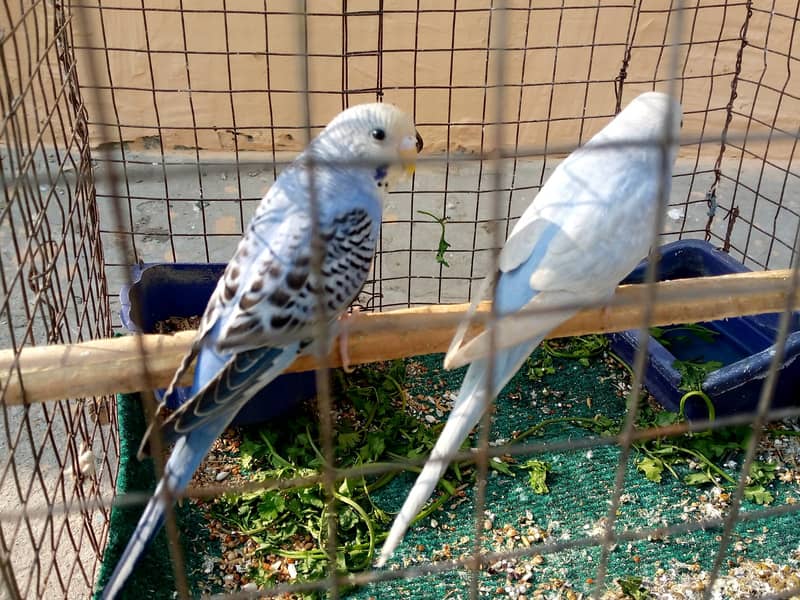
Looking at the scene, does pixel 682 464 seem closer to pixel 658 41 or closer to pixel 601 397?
pixel 601 397

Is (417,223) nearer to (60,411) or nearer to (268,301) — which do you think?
(60,411)

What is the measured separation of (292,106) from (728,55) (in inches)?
77.1

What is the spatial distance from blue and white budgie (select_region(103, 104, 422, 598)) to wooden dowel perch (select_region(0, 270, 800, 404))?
0.06 metres

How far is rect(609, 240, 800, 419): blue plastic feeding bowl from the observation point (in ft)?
5.98

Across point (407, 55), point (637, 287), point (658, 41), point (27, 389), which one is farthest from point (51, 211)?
point (658, 41)

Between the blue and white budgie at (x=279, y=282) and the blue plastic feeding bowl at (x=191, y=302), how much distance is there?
570mm

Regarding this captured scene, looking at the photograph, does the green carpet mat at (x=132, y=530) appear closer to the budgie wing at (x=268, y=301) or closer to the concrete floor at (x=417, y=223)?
the budgie wing at (x=268, y=301)

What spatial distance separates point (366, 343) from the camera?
1252 millimetres

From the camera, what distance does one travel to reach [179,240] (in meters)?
2.87

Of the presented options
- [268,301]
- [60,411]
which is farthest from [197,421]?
[60,411]

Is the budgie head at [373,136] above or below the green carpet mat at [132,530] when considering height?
above

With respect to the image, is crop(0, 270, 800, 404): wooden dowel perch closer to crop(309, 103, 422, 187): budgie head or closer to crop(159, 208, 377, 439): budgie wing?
crop(159, 208, 377, 439): budgie wing

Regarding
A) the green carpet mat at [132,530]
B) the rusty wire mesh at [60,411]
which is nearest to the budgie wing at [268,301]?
the rusty wire mesh at [60,411]

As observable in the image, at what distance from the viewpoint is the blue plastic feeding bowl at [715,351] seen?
1822 millimetres
